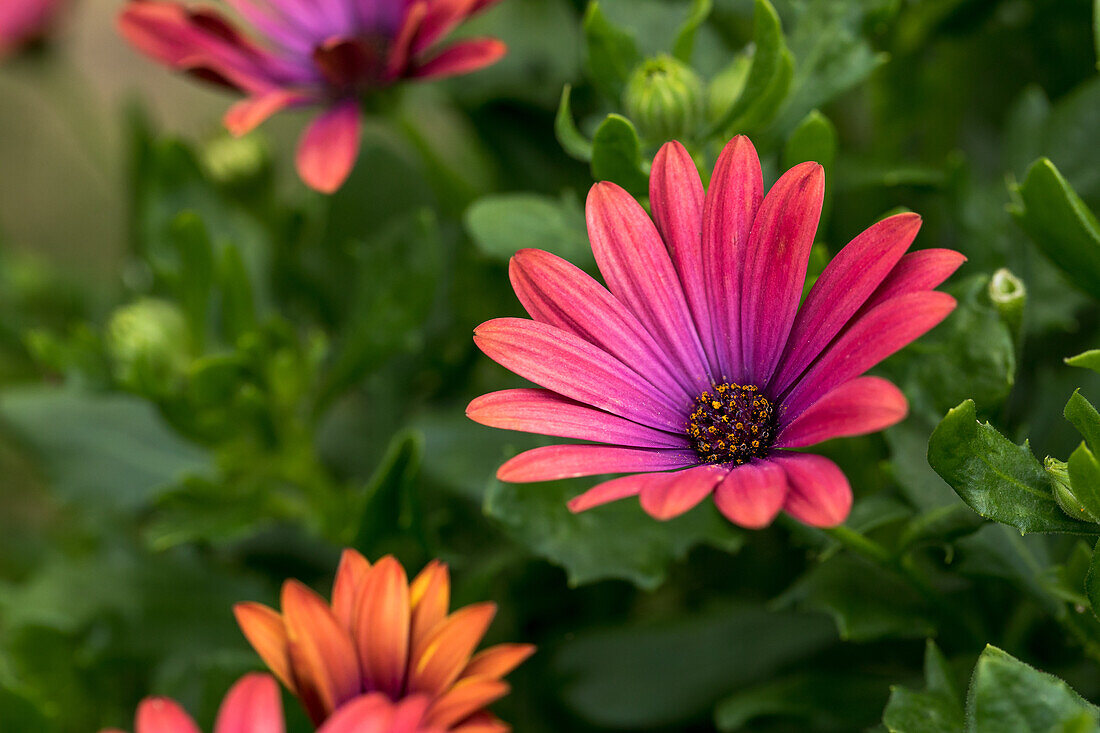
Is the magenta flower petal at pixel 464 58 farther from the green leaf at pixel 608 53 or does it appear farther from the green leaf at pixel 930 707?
the green leaf at pixel 930 707

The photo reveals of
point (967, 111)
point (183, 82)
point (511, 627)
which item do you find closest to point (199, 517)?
point (511, 627)

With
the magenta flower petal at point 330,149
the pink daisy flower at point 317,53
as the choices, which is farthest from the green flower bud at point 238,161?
the magenta flower petal at point 330,149

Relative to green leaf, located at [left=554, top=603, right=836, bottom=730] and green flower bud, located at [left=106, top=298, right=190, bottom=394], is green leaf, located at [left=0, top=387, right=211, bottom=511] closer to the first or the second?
green flower bud, located at [left=106, top=298, right=190, bottom=394]

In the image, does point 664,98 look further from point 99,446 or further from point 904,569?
point 99,446

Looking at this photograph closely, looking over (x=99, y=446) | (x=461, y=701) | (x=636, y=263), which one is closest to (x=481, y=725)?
(x=461, y=701)

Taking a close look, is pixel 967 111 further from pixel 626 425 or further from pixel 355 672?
pixel 355 672

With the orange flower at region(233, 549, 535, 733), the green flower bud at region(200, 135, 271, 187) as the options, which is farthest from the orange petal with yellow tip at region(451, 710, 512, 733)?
the green flower bud at region(200, 135, 271, 187)
